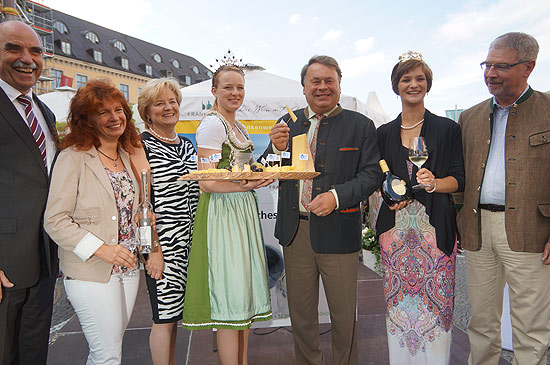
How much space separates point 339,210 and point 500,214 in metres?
1.05

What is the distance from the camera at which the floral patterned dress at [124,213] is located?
6.46 feet

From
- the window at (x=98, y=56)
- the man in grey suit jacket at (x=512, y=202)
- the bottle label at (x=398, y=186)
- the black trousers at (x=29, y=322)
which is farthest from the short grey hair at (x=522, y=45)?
the window at (x=98, y=56)

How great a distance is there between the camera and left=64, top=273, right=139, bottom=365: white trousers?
186cm

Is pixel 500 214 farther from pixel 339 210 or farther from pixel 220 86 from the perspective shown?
pixel 220 86

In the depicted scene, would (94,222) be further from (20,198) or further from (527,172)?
(527,172)

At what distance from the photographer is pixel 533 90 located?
2367 mm

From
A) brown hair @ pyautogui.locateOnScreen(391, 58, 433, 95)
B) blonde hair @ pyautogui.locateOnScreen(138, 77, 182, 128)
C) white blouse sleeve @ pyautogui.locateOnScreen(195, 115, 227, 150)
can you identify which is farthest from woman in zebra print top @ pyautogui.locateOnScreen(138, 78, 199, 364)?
brown hair @ pyautogui.locateOnScreen(391, 58, 433, 95)

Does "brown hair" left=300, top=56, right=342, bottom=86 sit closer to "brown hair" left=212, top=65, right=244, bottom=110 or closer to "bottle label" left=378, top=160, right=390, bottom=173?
"brown hair" left=212, top=65, right=244, bottom=110

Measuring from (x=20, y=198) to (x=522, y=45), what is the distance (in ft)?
10.1

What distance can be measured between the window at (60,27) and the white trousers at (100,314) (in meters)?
42.4

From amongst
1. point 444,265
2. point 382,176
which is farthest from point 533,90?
point 444,265

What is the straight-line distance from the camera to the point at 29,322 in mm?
2172

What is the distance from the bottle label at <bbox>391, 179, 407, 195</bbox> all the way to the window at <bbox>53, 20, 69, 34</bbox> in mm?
42653

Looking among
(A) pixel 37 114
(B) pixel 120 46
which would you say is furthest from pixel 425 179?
(B) pixel 120 46
